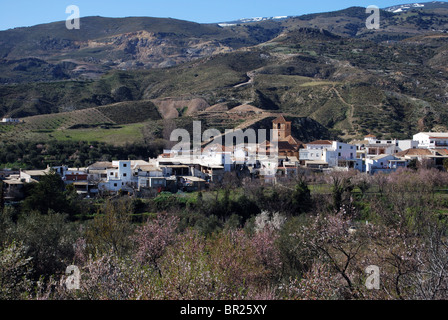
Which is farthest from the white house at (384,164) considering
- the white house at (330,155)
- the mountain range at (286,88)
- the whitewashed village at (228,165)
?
the mountain range at (286,88)

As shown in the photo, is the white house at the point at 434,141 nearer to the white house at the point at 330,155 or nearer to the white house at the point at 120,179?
the white house at the point at 330,155

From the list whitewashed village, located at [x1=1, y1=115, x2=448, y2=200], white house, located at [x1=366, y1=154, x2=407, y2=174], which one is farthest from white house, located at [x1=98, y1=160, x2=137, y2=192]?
white house, located at [x1=366, y1=154, x2=407, y2=174]

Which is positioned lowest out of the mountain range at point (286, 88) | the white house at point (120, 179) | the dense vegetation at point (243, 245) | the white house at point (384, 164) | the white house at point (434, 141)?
the dense vegetation at point (243, 245)

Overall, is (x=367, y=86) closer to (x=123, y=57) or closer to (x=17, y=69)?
(x=17, y=69)

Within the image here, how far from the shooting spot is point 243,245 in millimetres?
16500

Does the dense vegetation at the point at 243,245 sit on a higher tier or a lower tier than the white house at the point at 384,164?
lower

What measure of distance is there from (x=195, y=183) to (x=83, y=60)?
147 m

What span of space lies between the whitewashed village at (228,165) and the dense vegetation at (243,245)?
248 cm

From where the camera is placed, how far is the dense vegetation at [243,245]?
10727mm

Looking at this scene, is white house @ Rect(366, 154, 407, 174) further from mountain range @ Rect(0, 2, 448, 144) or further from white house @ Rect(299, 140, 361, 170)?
mountain range @ Rect(0, 2, 448, 144)

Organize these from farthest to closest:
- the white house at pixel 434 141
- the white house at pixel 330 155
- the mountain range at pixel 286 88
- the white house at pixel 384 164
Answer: the mountain range at pixel 286 88, the white house at pixel 434 141, the white house at pixel 330 155, the white house at pixel 384 164

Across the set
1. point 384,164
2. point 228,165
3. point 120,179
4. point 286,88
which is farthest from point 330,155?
point 286,88
